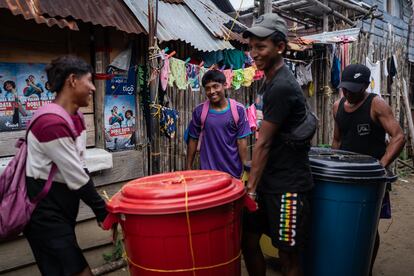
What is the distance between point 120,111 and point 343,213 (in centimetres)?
263

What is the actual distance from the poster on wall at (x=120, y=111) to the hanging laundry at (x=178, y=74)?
1.49 ft

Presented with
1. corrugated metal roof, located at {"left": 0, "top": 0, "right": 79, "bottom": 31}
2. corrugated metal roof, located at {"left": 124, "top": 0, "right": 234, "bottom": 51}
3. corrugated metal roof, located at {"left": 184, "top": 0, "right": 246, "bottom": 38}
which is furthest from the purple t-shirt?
corrugated metal roof, located at {"left": 184, "top": 0, "right": 246, "bottom": 38}

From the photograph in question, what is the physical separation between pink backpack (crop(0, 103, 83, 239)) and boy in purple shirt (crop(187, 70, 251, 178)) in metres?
1.64

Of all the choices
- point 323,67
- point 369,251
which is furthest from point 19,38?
point 323,67

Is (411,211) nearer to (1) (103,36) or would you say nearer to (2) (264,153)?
(2) (264,153)

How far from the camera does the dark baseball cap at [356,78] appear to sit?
3236 millimetres

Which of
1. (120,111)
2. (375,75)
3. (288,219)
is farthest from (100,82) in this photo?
(375,75)

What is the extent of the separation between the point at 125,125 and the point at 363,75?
258 centimetres

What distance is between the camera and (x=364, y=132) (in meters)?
3.36

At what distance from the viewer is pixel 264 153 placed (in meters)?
2.34

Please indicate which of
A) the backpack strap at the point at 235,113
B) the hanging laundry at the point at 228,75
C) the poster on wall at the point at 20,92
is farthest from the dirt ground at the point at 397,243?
the hanging laundry at the point at 228,75

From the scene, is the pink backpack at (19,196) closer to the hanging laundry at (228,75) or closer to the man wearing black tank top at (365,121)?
the man wearing black tank top at (365,121)

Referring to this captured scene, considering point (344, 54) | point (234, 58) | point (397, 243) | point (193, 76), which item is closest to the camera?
point (193, 76)

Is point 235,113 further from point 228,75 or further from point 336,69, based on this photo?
point 336,69
